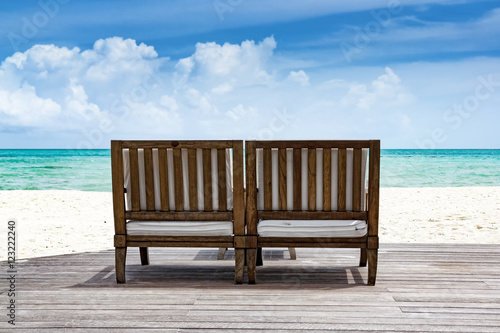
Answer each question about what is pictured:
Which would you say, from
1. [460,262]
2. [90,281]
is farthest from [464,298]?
[90,281]

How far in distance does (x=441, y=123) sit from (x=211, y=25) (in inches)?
609

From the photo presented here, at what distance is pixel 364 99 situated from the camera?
30.2 meters

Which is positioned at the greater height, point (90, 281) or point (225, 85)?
point (225, 85)

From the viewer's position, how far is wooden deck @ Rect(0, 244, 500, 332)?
7.57 ft

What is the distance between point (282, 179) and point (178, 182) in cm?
62

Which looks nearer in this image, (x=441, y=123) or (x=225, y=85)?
(x=441, y=123)

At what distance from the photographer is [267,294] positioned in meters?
2.76

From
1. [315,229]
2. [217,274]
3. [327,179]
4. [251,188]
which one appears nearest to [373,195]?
[327,179]

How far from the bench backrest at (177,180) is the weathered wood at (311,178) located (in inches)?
15.8

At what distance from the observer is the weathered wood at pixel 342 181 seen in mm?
2887

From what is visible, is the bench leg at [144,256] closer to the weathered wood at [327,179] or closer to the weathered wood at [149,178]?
the weathered wood at [149,178]

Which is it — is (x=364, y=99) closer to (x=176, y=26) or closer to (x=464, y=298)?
(x=176, y=26)

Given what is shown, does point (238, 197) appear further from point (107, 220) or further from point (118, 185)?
point (107, 220)

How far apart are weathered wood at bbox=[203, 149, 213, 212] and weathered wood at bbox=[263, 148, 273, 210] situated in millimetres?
326
